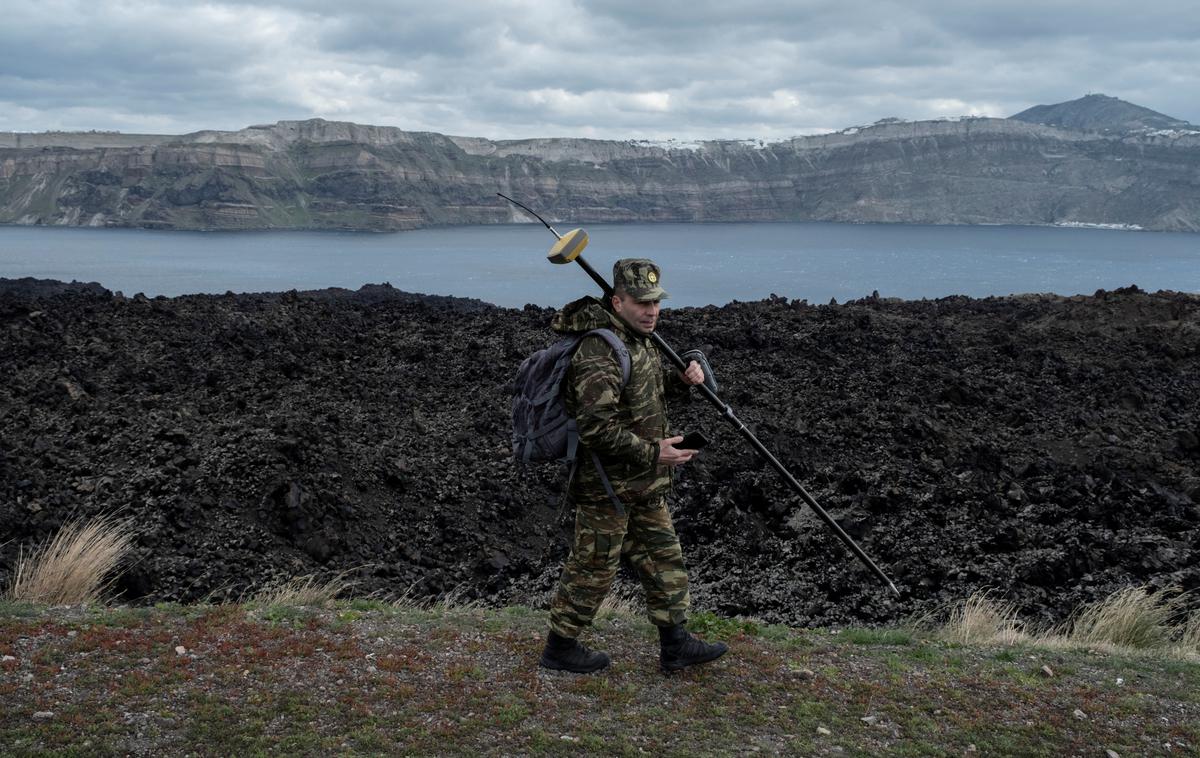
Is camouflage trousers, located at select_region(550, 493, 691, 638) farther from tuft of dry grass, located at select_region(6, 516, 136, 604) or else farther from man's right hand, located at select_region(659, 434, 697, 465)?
tuft of dry grass, located at select_region(6, 516, 136, 604)

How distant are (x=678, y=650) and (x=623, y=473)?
1113mm

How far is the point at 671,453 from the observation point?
5.37m

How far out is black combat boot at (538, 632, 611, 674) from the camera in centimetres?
573

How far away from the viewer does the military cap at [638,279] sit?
17.6 feet

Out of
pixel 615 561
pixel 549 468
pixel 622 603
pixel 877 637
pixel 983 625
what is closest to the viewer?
pixel 615 561

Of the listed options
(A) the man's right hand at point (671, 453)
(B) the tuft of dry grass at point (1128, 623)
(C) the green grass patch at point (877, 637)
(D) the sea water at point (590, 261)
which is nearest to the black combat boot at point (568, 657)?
(A) the man's right hand at point (671, 453)

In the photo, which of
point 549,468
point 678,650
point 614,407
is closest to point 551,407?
point 614,407

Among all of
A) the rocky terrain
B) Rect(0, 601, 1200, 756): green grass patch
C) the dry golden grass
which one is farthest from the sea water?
Rect(0, 601, 1200, 756): green grass patch

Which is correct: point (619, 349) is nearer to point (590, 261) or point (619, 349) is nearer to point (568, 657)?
point (568, 657)

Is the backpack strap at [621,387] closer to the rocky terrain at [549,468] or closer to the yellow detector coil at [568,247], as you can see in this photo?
the yellow detector coil at [568,247]

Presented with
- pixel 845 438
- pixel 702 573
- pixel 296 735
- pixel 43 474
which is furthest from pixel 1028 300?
pixel 296 735

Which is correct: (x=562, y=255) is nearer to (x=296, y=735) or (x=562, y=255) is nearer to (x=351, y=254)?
(x=296, y=735)

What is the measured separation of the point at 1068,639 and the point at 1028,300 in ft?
72.7

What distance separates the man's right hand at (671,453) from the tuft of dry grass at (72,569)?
15.3 feet
